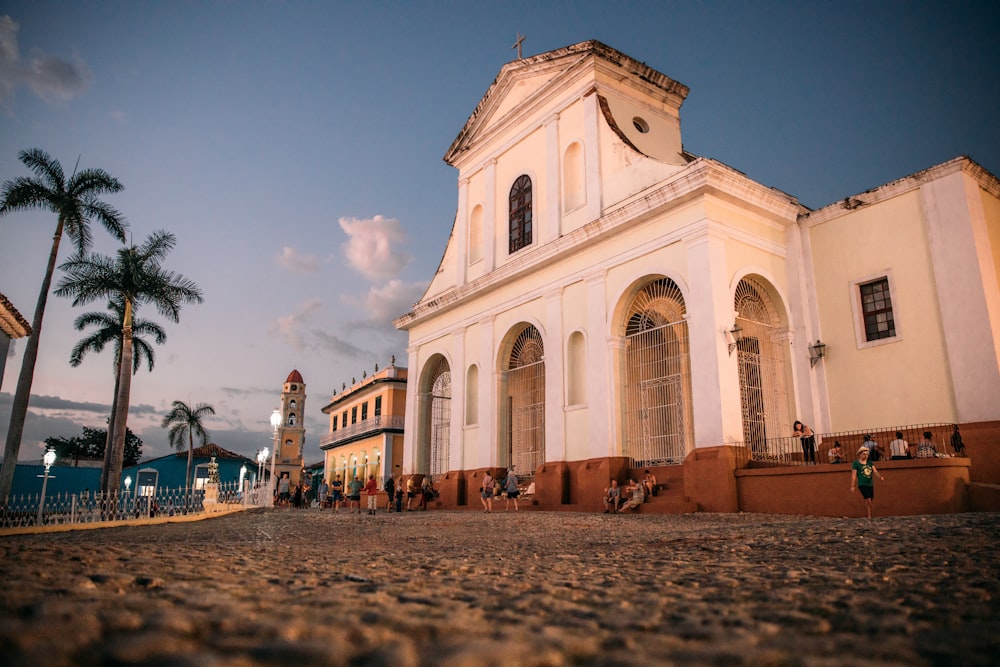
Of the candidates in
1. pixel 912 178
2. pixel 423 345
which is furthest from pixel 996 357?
pixel 423 345

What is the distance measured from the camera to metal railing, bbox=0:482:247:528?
12438mm

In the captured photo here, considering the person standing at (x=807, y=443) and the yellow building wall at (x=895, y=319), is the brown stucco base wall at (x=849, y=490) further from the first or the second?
the yellow building wall at (x=895, y=319)

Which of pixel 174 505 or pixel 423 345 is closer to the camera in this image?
pixel 174 505

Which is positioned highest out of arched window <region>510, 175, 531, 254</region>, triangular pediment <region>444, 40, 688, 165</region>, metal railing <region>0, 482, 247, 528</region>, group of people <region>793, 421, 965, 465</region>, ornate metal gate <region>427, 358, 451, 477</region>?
triangular pediment <region>444, 40, 688, 165</region>

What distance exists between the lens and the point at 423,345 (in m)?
21.6

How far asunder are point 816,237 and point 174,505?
15.7 metres

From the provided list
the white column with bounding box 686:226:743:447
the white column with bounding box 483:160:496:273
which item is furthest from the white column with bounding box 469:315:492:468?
the white column with bounding box 686:226:743:447

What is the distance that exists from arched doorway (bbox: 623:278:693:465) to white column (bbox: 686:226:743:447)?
123 cm

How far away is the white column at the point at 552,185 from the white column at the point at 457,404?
4.33 meters

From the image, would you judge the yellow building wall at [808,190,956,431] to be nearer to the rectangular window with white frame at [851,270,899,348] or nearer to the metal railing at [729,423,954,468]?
the rectangular window with white frame at [851,270,899,348]

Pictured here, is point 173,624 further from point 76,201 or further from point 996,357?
point 76,201

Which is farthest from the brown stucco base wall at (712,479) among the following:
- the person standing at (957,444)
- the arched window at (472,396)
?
the arched window at (472,396)

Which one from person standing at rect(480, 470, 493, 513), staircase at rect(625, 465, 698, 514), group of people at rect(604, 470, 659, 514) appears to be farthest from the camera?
person standing at rect(480, 470, 493, 513)

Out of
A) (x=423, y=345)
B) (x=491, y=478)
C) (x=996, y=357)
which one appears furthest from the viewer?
(x=423, y=345)
